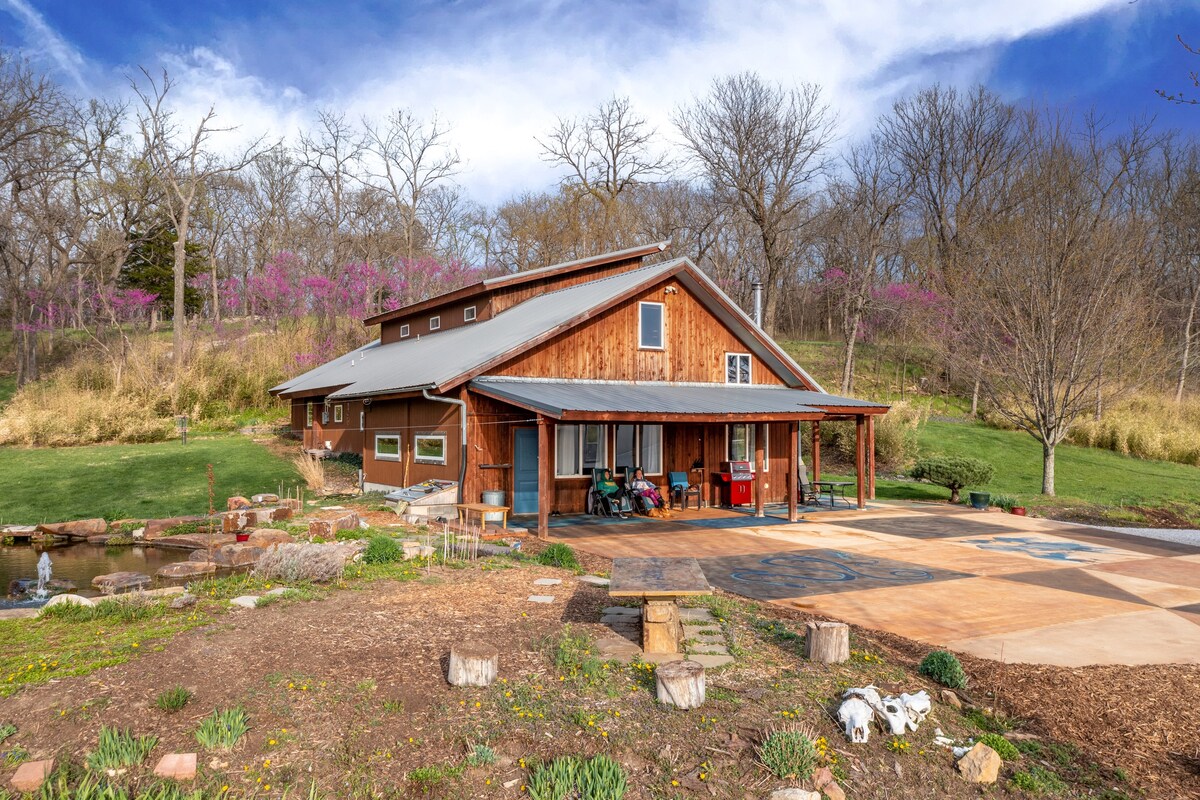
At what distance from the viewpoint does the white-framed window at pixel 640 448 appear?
1633cm

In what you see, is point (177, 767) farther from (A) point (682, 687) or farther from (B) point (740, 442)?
(B) point (740, 442)

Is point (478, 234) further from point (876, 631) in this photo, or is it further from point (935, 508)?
point (876, 631)

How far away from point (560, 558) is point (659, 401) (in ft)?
18.9

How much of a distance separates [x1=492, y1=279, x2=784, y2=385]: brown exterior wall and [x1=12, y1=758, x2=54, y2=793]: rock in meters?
11.1

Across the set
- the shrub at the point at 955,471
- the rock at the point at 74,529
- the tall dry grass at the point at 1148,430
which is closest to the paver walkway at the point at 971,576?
the shrub at the point at 955,471

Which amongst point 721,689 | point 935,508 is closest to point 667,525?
point 935,508

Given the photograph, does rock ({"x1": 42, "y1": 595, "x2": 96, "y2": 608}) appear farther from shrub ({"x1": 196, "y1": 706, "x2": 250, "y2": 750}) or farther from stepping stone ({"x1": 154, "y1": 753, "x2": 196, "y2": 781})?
stepping stone ({"x1": 154, "y1": 753, "x2": 196, "y2": 781})

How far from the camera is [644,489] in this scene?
50.9 ft

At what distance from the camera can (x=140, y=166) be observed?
31.2 meters

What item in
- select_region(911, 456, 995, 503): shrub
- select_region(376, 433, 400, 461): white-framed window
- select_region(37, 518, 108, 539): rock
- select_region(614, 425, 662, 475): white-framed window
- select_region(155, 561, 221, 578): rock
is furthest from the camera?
select_region(911, 456, 995, 503): shrub

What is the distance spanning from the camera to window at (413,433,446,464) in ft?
50.5

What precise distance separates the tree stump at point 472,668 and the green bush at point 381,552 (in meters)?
4.38

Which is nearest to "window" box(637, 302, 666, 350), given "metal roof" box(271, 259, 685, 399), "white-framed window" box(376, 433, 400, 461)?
"metal roof" box(271, 259, 685, 399)

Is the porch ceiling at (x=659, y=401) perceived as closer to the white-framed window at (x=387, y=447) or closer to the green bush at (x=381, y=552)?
the green bush at (x=381, y=552)
